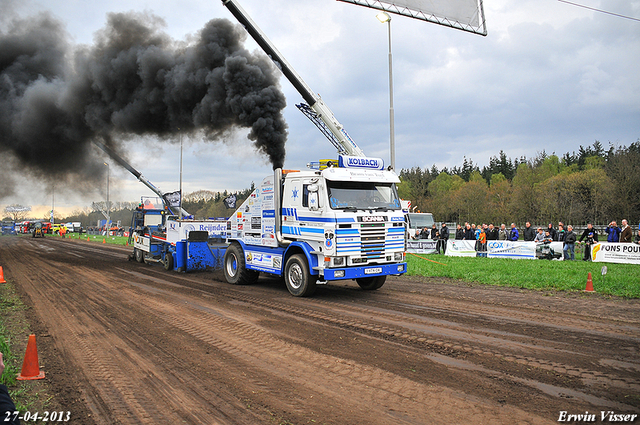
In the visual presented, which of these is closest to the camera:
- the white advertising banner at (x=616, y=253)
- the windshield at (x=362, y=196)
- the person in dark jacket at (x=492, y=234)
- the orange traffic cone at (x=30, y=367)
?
the orange traffic cone at (x=30, y=367)

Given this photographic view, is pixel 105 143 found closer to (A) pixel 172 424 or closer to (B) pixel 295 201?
(B) pixel 295 201

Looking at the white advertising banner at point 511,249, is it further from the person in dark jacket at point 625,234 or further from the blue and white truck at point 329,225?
the blue and white truck at point 329,225

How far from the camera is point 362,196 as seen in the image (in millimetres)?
10445

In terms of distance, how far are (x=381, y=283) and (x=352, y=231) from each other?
259 cm

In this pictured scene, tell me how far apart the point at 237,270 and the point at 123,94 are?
496 inches

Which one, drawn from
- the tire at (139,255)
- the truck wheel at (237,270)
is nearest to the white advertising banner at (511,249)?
the truck wheel at (237,270)

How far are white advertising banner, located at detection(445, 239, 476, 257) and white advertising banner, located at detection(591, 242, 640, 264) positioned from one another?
5167 mm

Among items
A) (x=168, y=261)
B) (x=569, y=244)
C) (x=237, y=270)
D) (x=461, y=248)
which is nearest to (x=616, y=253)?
(x=569, y=244)

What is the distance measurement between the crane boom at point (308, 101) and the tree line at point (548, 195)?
29.7 m

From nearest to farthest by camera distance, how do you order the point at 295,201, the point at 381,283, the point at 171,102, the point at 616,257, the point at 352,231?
1. the point at 352,231
2. the point at 295,201
3. the point at 381,283
4. the point at 616,257
5. the point at 171,102

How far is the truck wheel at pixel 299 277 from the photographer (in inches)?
401

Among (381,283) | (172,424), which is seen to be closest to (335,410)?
(172,424)

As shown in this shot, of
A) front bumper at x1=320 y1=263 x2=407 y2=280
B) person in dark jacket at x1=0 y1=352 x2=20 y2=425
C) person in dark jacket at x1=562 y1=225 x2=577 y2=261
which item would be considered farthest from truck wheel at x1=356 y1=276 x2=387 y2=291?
person in dark jacket at x1=562 y1=225 x2=577 y2=261

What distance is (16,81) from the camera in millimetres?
22266
